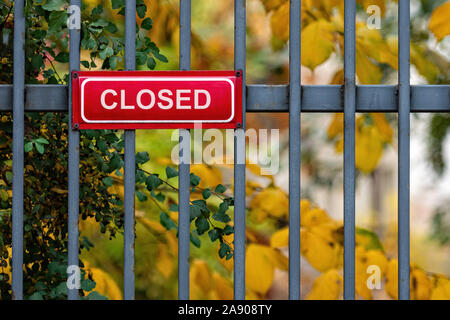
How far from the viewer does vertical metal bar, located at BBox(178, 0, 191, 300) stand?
2.05m

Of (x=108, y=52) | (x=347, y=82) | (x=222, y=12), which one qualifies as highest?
(x=222, y=12)

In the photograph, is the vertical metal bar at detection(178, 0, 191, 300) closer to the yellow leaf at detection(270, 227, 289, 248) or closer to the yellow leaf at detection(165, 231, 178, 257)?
the yellow leaf at detection(270, 227, 289, 248)

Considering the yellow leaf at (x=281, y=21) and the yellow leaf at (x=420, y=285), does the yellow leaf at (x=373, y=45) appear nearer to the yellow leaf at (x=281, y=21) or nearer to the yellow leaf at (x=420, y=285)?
the yellow leaf at (x=281, y=21)

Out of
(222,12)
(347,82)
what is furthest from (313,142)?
(347,82)

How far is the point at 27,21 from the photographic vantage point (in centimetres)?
224

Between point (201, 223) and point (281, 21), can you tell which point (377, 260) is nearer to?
point (201, 223)

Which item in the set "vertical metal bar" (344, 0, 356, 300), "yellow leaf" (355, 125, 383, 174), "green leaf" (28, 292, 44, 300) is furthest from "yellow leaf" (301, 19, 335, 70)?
"green leaf" (28, 292, 44, 300)

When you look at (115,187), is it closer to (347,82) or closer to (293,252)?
(293,252)

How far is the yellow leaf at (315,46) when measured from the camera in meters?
2.44

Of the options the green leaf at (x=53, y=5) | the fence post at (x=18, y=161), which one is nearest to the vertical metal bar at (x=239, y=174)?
the green leaf at (x=53, y=5)

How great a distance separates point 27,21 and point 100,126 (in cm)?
57

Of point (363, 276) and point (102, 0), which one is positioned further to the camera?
point (102, 0)

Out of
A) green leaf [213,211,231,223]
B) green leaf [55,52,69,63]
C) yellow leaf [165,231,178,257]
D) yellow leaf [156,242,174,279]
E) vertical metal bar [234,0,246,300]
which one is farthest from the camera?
yellow leaf [156,242,174,279]

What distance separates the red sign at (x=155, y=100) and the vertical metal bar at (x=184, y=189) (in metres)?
0.06
